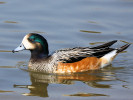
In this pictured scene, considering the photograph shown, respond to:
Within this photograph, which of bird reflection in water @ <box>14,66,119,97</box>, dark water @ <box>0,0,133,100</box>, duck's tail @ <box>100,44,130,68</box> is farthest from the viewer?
duck's tail @ <box>100,44,130,68</box>

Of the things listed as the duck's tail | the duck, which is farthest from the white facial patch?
the duck's tail

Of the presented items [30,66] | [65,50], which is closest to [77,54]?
[65,50]

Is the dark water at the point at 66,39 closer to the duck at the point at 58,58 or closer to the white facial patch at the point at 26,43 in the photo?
the duck at the point at 58,58

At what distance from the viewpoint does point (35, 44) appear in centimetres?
1125

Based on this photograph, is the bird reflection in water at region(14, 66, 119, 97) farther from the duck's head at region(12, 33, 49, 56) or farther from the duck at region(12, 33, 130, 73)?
the duck's head at region(12, 33, 49, 56)

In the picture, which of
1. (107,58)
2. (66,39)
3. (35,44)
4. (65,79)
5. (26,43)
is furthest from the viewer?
(66,39)

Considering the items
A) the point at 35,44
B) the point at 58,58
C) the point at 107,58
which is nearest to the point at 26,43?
the point at 35,44

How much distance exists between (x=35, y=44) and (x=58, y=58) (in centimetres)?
68

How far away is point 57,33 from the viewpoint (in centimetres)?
1357

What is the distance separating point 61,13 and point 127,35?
2.60m

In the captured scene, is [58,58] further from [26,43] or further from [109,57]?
[109,57]

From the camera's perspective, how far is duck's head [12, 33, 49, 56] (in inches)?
439

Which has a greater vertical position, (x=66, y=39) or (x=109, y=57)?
(x=66, y=39)

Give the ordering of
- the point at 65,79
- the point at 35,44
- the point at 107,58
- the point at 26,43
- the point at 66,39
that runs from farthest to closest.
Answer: the point at 66,39
the point at 107,58
the point at 35,44
the point at 26,43
the point at 65,79
